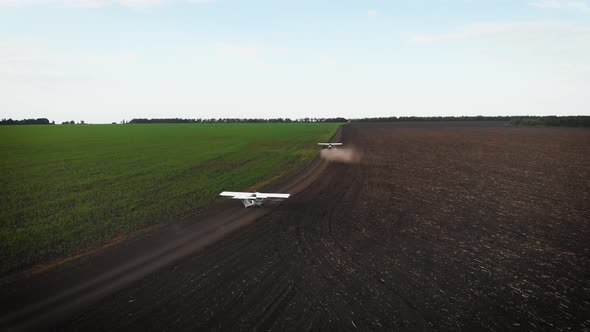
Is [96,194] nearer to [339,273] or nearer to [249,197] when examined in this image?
[249,197]

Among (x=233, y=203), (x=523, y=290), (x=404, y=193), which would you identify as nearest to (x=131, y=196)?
(x=233, y=203)

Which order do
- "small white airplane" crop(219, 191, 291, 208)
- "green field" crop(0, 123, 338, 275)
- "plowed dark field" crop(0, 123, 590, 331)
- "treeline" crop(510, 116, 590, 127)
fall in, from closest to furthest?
Result: 1. "plowed dark field" crop(0, 123, 590, 331)
2. "green field" crop(0, 123, 338, 275)
3. "small white airplane" crop(219, 191, 291, 208)
4. "treeline" crop(510, 116, 590, 127)

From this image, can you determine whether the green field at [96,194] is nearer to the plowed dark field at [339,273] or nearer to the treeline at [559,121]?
the plowed dark field at [339,273]

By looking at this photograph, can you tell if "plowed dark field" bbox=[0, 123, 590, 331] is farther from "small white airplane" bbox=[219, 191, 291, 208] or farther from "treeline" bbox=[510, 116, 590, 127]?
Result: "treeline" bbox=[510, 116, 590, 127]

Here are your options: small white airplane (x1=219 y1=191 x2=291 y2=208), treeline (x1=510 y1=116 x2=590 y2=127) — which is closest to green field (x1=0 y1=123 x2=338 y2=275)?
small white airplane (x1=219 y1=191 x2=291 y2=208)

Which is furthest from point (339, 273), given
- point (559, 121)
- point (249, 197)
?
point (559, 121)

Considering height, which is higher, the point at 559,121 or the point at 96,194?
the point at 559,121

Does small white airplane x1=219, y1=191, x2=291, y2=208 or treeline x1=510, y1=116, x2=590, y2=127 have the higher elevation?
treeline x1=510, y1=116, x2=590, y2=127

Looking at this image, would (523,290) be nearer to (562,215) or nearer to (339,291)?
(339,291)

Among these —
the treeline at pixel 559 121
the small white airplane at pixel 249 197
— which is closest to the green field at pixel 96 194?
the small white airplane at pixel 249 197
